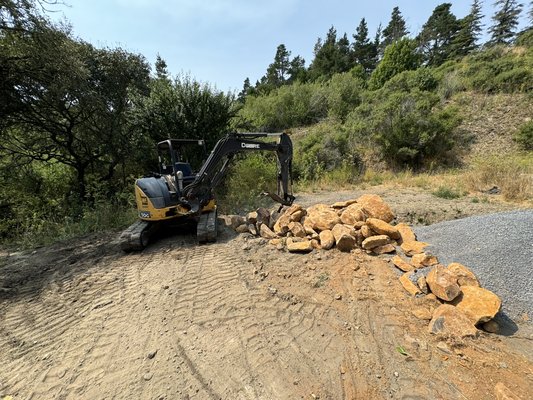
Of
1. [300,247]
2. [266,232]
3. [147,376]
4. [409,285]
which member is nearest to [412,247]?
[409,285]

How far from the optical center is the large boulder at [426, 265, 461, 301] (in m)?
2.74

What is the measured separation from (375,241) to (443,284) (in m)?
1.25

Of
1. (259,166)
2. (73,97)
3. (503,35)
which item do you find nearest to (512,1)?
(503,35)

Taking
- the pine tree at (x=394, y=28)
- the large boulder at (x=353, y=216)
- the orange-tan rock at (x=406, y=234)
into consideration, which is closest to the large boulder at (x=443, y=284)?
the orange-tan rock at (x=406, y=234)

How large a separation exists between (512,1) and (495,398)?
50753 millimetres

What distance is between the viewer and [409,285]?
10.4 feet

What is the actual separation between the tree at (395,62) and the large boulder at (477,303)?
956 inches

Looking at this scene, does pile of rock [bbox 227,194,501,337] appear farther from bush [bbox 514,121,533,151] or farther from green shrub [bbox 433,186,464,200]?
bush [bbox 514,121,533,151]

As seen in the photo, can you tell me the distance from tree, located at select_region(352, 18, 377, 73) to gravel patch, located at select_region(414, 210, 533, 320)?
141 ft

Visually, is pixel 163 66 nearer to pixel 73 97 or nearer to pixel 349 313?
pixel 73 97

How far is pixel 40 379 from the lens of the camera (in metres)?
2.31

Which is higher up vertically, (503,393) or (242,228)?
(242,228)

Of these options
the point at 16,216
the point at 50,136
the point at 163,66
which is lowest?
the point at 16,216

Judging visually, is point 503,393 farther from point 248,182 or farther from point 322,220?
point 248,182
